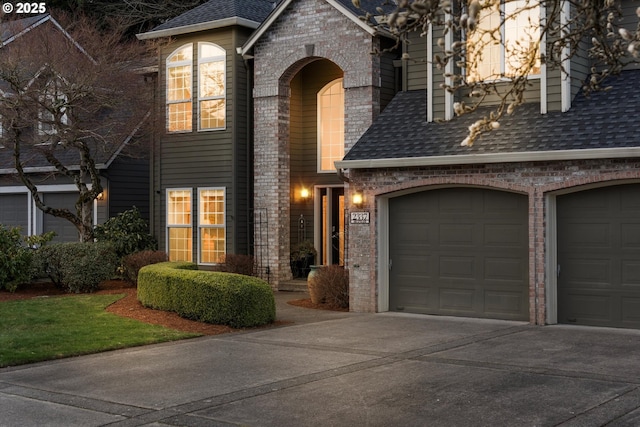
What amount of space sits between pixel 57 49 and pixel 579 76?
11.1 metres

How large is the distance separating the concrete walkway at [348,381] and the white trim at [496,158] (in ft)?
8.94

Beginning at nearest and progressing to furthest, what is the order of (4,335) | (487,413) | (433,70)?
1. (487,413)
2. (4,335)
3. (433,70)

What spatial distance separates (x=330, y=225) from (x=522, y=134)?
7278mm

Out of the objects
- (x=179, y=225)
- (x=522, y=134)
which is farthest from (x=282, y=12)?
(x=522, y=134)

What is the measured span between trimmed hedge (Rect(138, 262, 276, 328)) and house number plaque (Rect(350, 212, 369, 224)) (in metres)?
2.50

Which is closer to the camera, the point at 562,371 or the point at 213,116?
the point at 562,371

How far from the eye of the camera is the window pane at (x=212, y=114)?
20906 mm

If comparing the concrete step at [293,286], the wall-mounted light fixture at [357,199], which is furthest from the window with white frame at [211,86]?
the wall-mounted light fixture at [357,199]

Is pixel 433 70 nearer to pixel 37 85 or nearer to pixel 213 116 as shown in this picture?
pixel 213 116

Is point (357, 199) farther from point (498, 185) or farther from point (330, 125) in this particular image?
point (330, 125)

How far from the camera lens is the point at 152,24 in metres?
34.4

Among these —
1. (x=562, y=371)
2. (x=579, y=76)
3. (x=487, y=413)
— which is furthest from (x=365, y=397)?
(x=579, y=76)

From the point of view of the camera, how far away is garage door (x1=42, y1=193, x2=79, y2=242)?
24172 mm

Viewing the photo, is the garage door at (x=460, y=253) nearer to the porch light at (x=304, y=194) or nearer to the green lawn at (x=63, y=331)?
the green lawn at (x=63, y=331)
